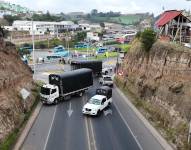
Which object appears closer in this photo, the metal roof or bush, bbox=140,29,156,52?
bush, bbox=140,29,156,52

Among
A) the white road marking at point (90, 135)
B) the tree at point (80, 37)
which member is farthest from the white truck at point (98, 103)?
the tree at point (80, 37)

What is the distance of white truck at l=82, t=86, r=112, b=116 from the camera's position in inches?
1463

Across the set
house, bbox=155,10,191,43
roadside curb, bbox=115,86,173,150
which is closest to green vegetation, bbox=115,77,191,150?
roadside curb, bbox=115,86,173,150

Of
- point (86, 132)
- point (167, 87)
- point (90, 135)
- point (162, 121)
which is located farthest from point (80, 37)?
point (90, 135)

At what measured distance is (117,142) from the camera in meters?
29.4

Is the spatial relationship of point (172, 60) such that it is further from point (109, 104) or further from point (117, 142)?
point (117, 142)

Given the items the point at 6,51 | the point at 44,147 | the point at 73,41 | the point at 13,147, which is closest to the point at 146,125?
the point at 44,147

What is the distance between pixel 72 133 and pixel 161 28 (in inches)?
1163

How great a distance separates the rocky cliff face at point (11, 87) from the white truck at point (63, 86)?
6.81 feet

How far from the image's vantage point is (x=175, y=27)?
170 ft

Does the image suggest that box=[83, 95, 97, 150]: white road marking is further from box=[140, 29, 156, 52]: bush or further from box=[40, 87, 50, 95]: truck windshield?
box=[140, 29, 156, 52]: bush

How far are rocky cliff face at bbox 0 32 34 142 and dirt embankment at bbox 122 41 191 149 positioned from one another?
14042 millimetres

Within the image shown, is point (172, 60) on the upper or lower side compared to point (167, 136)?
upper

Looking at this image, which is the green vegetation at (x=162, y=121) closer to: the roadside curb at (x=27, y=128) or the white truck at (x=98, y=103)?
the white truck at (x=98, y=103)
